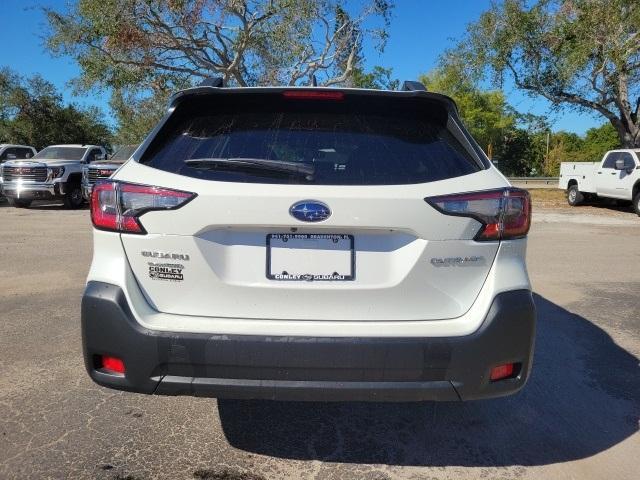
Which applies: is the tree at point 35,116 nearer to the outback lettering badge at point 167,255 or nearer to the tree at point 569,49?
the tree at point 569,49

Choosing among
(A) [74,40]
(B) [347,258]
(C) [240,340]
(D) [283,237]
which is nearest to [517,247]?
(B) [347,258]

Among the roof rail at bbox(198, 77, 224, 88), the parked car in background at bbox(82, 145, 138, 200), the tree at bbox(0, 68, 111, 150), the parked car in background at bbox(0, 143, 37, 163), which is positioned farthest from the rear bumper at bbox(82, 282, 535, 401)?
the tree at bbox(0, 68, 111, 150)

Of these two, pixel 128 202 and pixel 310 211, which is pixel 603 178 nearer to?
→ pixel 310 211

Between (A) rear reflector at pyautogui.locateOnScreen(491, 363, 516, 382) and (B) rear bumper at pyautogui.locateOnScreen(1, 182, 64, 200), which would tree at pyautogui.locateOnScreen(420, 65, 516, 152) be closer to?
(B) rear bumper at pyautogui.locateOnScreen(1, 182, 64, 200)

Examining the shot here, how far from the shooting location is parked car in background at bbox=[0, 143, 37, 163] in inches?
743

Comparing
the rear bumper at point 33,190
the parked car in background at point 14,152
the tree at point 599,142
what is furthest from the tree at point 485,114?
the rear bumper at point 33,190

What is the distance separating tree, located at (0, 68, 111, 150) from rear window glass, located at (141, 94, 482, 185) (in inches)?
1591

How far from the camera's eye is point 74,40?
68.5ft

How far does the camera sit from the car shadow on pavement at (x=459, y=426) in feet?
9.16

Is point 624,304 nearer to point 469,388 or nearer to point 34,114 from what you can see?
point 469,388

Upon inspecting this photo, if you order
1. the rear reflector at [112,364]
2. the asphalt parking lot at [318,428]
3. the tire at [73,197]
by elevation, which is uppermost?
the rear reflector at [112,364]

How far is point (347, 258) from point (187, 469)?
133cm

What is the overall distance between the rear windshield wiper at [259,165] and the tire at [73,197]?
15783 millimetres

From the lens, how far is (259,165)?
7.72 ft
